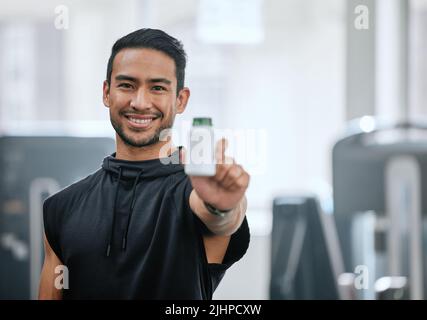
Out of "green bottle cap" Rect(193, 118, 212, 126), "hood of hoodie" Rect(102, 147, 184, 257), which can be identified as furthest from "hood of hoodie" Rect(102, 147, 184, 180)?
"green bottle cap" Rect(193, 118, 212, 126)

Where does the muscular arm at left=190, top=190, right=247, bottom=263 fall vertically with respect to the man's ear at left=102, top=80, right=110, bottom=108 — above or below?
below

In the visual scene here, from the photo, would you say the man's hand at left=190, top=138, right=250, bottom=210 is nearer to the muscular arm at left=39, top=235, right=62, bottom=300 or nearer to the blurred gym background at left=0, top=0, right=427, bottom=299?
the blurred gym background at left=0, top=0, right=427, bottom=299

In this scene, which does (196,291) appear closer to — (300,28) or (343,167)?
(343,167)

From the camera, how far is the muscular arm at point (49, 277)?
834 mm

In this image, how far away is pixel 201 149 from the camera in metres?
0.70

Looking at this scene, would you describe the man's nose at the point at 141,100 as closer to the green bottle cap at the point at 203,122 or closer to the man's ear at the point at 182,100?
the man's ear at the point at 182,100

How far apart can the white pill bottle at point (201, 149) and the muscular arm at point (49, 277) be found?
23cm

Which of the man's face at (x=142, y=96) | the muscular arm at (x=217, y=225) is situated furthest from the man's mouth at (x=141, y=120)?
the muscular arm at (x=217, y=225)

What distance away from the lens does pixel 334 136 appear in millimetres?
2969

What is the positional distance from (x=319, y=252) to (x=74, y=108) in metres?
1.28

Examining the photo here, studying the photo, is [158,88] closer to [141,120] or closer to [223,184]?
[141,120]

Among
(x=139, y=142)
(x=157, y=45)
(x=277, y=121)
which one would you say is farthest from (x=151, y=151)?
(x=277, y=121)

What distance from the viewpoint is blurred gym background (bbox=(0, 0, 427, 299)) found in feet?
3.94

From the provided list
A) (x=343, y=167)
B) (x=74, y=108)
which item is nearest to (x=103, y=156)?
(x=343, y=167)
